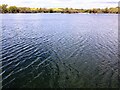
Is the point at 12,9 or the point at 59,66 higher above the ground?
the point at 12,9

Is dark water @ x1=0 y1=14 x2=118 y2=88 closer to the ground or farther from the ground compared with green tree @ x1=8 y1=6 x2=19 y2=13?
closer to the ground

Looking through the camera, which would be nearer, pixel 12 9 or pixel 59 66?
pixel 59 66

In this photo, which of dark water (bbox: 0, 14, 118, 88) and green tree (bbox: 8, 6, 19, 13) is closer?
dark water (bbox: 0, 14, 118, 88)

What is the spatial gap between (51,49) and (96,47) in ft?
21.0

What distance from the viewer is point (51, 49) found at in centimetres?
2481

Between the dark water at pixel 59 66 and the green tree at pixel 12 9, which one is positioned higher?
the green tree at pixel 12 9

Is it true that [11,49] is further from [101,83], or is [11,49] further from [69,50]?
[101,83]

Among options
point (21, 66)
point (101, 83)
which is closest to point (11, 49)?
point (21, 66)

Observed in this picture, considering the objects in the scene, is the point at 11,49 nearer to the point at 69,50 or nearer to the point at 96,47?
the point at 69,50

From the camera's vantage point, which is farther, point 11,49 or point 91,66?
point 11,49

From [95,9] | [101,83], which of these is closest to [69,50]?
[101,83]

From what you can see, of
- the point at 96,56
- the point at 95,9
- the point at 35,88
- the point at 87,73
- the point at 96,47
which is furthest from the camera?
the point at 95,9

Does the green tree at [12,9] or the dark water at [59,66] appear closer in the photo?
the dark water at [59,66]

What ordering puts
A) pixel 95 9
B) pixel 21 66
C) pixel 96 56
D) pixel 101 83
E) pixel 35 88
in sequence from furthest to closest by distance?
pixel 95 9 < pixel 96 56 < pixel 21 66 < pixel 101 83 < pixel 35 88
